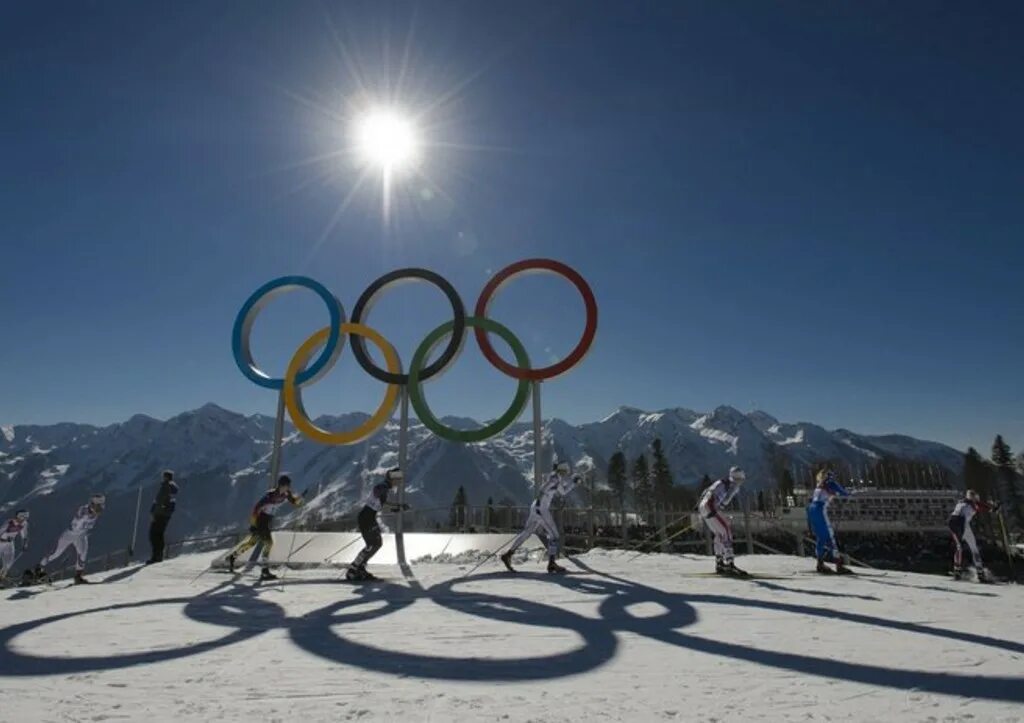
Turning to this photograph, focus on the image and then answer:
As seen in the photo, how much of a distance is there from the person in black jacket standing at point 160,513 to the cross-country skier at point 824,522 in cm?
1585

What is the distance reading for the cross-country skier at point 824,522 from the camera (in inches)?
502

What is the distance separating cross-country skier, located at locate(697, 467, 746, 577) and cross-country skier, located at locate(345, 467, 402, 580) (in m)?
6.95

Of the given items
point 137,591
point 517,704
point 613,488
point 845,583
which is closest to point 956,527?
point 845,583

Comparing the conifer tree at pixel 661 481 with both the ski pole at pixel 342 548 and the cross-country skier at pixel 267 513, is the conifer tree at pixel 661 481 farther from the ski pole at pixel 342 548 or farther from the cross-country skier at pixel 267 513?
the cross-country skier at pixel 267 513

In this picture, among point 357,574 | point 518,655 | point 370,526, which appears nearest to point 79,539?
point 357,574

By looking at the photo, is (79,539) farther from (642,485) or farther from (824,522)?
(642,485)

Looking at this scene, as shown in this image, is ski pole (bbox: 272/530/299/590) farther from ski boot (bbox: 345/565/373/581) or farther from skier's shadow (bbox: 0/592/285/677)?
skier's shadow (bbox: 0/592/285/677)

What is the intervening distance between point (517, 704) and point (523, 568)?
10232mm

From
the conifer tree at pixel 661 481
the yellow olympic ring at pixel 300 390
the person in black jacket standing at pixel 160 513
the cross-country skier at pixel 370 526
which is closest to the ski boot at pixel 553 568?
the cross-country skier at pixel 370 526

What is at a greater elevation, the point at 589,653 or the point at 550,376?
the point at 550,376

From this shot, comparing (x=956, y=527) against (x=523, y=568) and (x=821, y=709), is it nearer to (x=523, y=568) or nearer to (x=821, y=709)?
(x=523, y=568)

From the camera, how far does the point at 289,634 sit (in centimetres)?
640

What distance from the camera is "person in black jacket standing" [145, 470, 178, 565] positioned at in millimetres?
15117

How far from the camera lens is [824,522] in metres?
13.0
